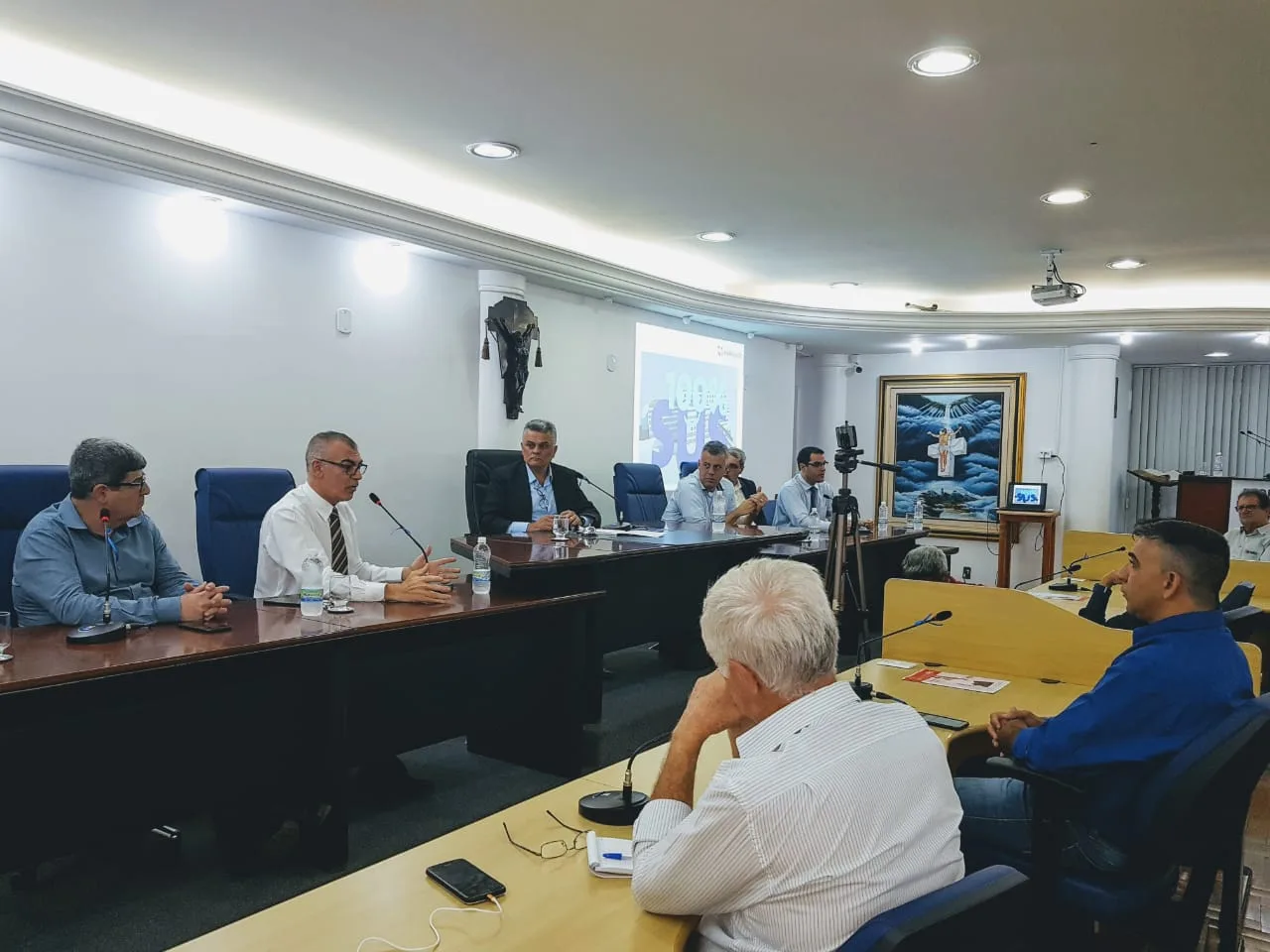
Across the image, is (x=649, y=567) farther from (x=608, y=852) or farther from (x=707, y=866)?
(x=707, y=866)

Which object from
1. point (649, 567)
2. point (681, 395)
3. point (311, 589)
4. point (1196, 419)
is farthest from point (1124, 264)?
point (311, 589)

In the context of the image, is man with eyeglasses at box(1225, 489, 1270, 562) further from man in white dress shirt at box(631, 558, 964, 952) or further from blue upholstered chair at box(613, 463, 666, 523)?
man in white dress shirt at box(631, 558, 964, 952)

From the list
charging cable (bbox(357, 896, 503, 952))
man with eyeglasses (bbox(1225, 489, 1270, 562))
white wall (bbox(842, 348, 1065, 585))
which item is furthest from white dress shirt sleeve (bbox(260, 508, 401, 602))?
white wall (bbox(842, 348, 1065, 585))

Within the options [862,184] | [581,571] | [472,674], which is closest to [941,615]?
[472,674]

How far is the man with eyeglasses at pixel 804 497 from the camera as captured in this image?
6309 mm

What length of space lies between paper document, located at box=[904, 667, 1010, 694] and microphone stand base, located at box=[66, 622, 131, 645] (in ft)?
7.31

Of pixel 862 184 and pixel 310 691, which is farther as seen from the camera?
pixel 862 184

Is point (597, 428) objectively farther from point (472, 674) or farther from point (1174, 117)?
point (1174, 117)

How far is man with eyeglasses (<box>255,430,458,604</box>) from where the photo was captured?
3.09 m

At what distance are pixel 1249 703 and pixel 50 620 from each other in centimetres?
303

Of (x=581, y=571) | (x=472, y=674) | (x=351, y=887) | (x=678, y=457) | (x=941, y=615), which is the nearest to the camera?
(x=351, y=887)

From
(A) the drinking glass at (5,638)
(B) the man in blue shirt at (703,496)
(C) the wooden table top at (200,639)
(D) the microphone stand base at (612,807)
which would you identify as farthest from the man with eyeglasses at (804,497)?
(A) the drinking glass at (5,638)

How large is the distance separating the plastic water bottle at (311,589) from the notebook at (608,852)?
4.91 feet

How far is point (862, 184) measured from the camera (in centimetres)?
446
